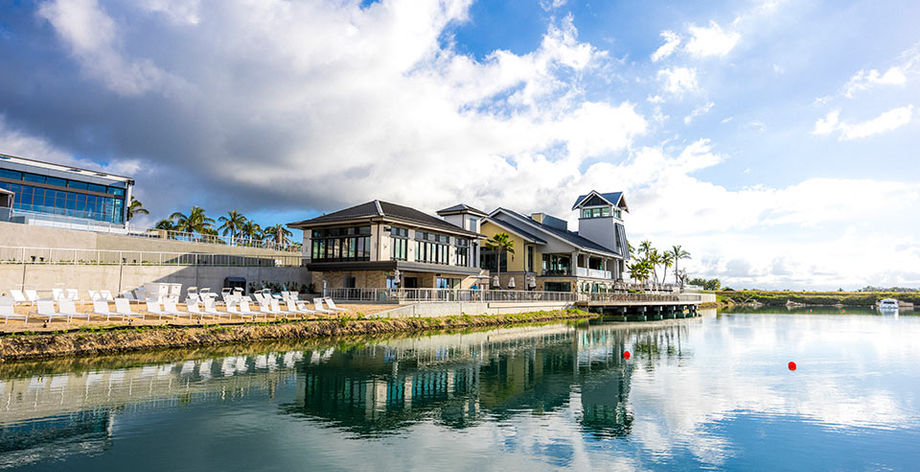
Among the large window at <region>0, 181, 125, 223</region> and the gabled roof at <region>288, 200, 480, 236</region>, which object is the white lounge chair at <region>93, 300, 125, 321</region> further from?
the large window at <region>0, 181, 125, 223</region>

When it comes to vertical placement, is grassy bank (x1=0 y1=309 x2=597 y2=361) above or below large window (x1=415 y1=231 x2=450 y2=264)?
below

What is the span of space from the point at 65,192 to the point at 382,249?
89.1 ft

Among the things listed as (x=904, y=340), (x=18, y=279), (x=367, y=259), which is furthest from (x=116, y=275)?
(x=904, y=340)

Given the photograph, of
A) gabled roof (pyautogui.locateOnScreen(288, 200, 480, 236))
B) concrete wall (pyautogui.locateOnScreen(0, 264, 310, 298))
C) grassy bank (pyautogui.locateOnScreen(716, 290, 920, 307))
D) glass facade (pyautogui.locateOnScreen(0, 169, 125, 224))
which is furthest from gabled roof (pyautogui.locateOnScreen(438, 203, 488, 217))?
grassy bank (pyautogui.locateOnScreen(716, 290, 920, 307))

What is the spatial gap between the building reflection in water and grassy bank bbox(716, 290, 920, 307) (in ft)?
286

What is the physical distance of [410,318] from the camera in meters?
33.1

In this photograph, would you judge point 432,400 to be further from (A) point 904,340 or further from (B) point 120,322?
(A) point 904,340

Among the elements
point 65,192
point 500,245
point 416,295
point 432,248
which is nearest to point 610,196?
point 500,245

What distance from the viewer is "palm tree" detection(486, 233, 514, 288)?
52.3m

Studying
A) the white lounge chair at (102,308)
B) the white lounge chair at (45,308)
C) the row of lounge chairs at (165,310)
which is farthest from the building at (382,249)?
the white lounge chair at (45,308)

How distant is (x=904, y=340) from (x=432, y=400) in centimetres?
3514

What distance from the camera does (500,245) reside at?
5212cm

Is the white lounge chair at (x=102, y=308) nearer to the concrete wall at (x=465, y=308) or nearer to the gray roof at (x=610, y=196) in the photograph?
the concrete wall at (x=465, y=308)

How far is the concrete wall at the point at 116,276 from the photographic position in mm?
28006
